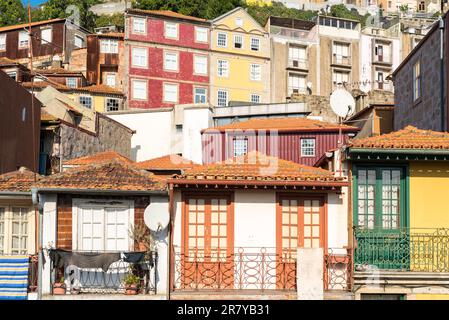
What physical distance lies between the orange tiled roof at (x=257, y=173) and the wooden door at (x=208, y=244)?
2.14 ft

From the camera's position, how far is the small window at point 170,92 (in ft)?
219

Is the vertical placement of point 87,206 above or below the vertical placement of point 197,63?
below

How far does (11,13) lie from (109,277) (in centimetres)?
7891

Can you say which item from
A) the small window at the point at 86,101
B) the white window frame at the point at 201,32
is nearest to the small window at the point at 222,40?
the white window frame at the point at 201,32

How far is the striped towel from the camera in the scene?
20.4 meters

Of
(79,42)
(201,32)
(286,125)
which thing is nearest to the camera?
(286,125)

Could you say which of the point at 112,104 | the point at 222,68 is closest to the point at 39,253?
the point at 112,104

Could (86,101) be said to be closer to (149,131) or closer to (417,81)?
(149,131)

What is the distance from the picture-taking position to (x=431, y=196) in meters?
21.1

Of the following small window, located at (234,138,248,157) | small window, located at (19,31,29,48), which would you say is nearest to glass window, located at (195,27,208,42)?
small window, located at (19,31,29,48)

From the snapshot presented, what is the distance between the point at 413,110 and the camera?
106 feet

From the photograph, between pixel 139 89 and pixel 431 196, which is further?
pixel 139 89

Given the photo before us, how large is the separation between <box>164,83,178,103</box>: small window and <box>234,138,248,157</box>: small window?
77.4 ft
